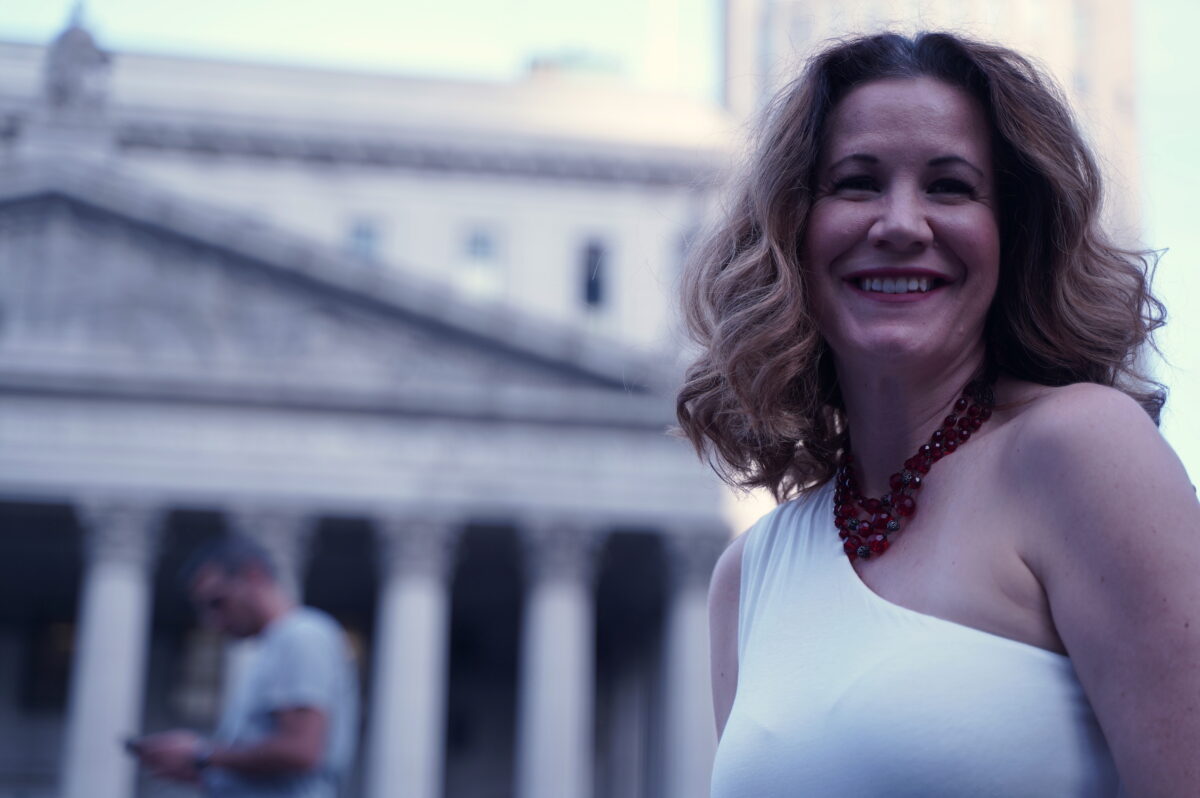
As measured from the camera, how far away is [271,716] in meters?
7.11

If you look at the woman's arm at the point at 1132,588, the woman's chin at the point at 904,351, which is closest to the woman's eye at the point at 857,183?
the woman's chin at the point at 904,351

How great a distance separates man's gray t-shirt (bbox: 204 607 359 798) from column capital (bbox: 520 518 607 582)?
25.0m

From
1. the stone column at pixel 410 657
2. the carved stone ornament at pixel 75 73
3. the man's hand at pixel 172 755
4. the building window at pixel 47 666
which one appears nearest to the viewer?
the man's hand at pixel 172 755

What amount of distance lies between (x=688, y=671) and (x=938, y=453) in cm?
3041

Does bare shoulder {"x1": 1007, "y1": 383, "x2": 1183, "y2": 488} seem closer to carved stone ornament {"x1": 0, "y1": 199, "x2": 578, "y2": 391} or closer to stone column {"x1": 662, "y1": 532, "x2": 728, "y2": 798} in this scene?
stone column {"x1": 662, "y1": 532, "x2": 728, "y2": 798}

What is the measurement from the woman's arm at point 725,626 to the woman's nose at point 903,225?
703 mm

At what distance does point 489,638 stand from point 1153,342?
38816mm

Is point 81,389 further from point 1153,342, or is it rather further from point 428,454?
point 1153,342

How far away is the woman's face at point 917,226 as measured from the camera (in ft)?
8.21

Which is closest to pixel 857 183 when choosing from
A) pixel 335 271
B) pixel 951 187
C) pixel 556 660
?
pixel 951 187

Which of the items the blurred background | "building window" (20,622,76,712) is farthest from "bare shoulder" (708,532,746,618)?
"building window" (20,622,76,712)

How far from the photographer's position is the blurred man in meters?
7.02

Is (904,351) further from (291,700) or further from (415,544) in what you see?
(415,544)

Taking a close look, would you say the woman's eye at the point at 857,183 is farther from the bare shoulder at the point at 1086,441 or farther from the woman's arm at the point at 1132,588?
the woman's arm at the point at 1132,588
